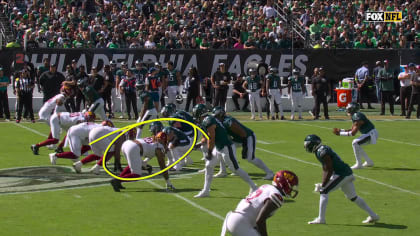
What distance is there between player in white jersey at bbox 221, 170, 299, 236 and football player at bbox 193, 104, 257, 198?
15.2 ft

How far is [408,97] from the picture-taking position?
27.8 m

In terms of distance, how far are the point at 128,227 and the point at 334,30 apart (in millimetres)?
24445

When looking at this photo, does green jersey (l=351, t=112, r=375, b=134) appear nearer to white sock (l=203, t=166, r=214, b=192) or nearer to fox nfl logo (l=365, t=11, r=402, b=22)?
white sock (l=203, t=166, r=214, b=192)

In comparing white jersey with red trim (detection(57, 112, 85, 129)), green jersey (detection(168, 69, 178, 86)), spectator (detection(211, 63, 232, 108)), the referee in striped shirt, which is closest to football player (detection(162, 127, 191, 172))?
white jersey with red trim (detection(57, 112, 85, 129))

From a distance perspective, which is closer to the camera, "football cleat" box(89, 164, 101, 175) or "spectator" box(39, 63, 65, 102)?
"football cleat" box(89, 164, 101, 175)

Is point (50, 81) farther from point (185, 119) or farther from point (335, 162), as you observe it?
point (335, 162)

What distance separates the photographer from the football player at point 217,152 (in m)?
12.7

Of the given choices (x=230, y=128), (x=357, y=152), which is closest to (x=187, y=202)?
(x=230, y=128)

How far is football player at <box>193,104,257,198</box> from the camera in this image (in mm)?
12688

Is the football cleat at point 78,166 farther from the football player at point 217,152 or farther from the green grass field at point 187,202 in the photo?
the football player at point 217,152

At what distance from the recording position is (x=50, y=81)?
25984 mm

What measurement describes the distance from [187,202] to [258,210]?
15.4ft

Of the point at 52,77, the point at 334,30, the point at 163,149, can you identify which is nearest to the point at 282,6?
the point at 334,30

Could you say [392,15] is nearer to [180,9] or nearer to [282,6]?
[282,6]
